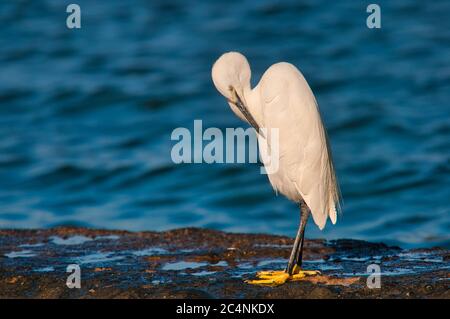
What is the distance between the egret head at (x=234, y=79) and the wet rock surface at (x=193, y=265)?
1343 mm

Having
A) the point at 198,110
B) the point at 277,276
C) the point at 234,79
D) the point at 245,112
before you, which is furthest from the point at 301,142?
the point at 198,110

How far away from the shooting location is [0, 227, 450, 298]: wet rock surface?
7.07 metres

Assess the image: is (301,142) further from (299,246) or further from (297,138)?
(299,246)

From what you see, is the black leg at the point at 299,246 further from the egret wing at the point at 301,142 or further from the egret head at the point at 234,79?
the egret head at the point at 234,79

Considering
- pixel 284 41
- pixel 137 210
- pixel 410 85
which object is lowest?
pixel 137 210

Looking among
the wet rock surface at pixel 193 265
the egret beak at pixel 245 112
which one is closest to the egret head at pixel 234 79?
the egret beak at pixel 245 112

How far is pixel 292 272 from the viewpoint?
7617mm

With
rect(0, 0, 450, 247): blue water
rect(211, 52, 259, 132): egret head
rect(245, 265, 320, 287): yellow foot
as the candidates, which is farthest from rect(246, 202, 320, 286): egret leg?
rect(0, 0, 450, 247): blue water

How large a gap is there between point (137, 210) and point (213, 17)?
494 inches

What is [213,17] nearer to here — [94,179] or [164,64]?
[164,64]

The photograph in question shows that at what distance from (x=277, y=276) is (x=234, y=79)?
6.36 ft

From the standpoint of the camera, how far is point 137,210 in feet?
47.3

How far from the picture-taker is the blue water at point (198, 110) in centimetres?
1475
